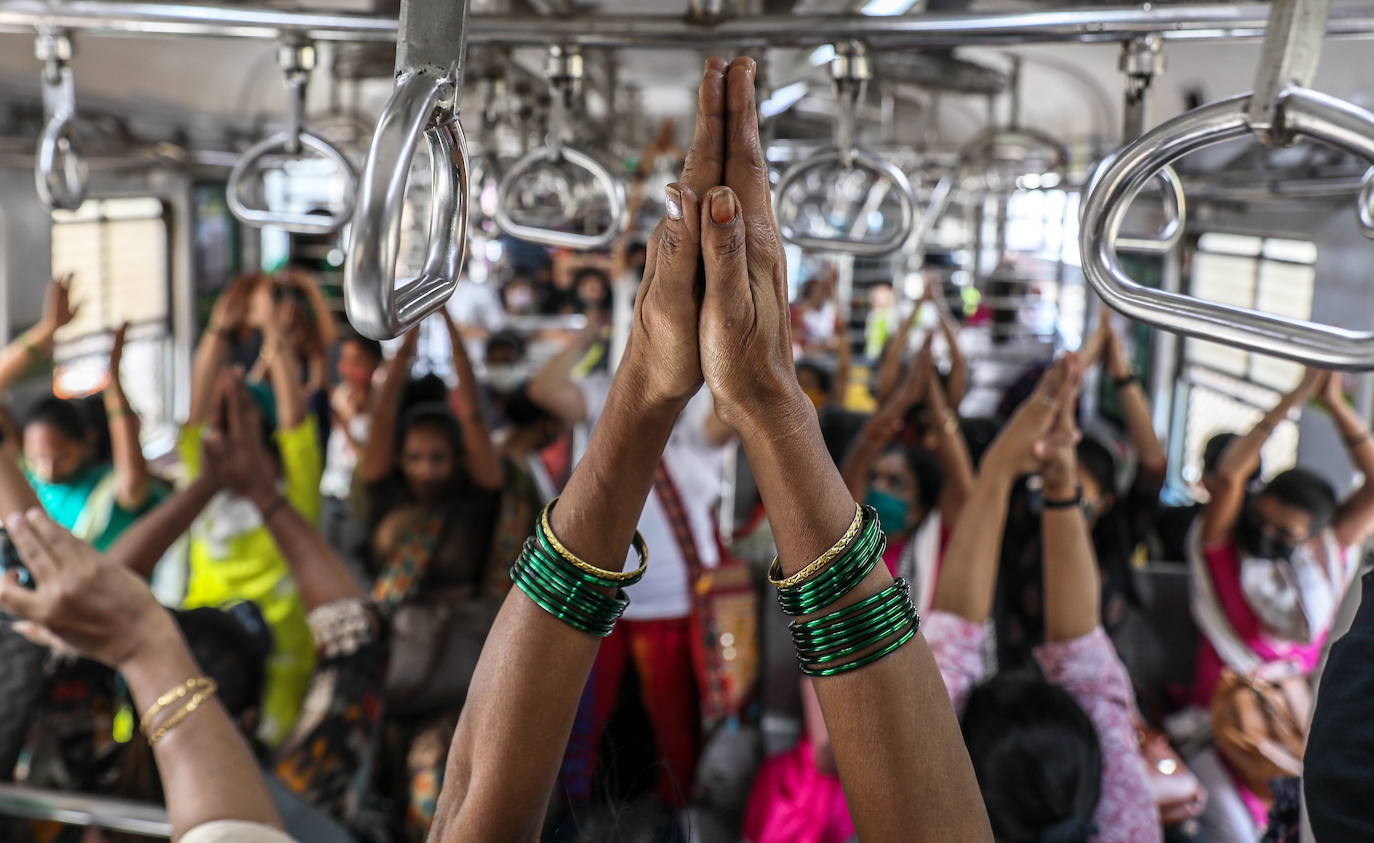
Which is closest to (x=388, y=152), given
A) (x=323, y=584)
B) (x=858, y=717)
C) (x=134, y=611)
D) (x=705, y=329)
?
(x=705, y=329)

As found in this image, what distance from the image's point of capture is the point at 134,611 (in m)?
1.25

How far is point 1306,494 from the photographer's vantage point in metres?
2.88

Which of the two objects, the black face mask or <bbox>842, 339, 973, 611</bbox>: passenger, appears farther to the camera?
the black face mask

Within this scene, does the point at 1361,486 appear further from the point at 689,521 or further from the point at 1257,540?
the point at 689,521

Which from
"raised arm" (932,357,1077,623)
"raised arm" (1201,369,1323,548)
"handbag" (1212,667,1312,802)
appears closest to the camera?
"raised arm" (932,357,1077,623)

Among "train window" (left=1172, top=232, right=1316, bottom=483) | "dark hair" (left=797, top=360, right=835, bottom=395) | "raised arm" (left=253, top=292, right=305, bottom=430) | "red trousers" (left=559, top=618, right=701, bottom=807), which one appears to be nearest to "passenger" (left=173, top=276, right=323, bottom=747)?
"raised arm" (left=253, top=292, right=305, bottom=430)

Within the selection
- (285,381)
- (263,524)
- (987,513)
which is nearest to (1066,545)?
(987,513)

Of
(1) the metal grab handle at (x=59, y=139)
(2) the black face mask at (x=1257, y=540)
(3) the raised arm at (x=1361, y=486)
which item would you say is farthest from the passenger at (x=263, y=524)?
(3) the raised arm at (x=1361, y=486)

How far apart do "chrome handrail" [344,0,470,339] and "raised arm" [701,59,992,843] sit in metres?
0.20

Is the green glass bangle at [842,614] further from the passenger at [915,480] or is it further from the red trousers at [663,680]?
the red trousers at [663,680]

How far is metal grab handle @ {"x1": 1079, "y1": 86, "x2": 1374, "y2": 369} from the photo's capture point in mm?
766

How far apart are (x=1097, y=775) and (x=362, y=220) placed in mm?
1322

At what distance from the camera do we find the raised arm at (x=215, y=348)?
342cm

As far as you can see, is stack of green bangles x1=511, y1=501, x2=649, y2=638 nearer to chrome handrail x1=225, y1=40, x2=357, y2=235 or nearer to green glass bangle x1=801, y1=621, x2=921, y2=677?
green glass bangle x1=801, y1=621, x2=921, y2=677
